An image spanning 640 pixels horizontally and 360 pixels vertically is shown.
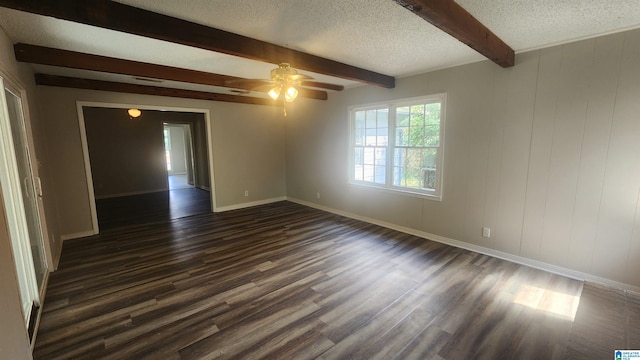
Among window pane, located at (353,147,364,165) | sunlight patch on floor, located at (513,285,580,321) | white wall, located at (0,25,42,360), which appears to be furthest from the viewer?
window pane, located at (353,147,364,165)

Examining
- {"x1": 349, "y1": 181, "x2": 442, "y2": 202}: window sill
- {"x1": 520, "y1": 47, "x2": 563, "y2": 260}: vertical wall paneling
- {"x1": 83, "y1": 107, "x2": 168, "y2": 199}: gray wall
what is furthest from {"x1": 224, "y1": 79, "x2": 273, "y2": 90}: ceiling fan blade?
{"x1": 83, "y1": 107, "x2": 168, "y2": 199}: gray wall

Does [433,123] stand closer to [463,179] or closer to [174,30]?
[463,179]

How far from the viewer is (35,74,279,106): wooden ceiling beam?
159 inches

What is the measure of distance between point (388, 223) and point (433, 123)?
1818mm

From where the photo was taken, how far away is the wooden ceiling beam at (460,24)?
5.79 feet

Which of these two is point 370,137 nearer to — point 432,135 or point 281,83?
point 432,135

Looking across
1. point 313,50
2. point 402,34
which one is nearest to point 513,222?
point 402,34

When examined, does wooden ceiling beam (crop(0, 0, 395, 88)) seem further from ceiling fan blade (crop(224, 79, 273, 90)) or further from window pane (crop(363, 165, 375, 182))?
window pane (crop(363, 165, 375, 182))

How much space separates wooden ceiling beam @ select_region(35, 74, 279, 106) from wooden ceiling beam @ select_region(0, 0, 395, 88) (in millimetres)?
2997

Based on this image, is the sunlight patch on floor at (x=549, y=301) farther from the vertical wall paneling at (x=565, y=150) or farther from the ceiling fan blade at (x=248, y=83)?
the ceiling fan blade at (x=248, y=83)

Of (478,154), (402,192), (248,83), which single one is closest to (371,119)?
(402,192)

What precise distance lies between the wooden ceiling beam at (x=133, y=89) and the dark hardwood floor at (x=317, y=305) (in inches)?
96.6

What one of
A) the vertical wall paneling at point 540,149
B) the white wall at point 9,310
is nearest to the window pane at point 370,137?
the vertical wall paneling at point 540,149

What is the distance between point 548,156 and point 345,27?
2.63m
